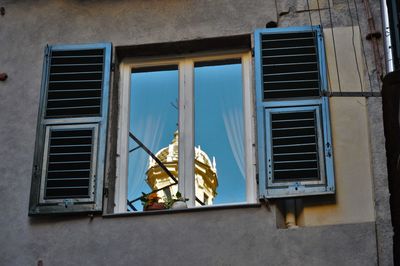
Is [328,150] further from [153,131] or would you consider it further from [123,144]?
[123,144]

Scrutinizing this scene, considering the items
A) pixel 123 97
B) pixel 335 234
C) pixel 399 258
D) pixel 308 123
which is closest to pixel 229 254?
pixel 335 234

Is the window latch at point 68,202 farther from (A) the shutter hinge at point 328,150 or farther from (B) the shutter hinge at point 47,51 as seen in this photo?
(A) the shutter hinge at point 328,150

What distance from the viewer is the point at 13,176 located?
8367 millimetres

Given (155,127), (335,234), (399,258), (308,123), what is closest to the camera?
(399,258)

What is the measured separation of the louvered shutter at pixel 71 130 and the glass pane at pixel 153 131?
41 centimetres

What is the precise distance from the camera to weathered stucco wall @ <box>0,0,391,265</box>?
24.9 feet

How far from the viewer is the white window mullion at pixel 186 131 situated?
8352 mm

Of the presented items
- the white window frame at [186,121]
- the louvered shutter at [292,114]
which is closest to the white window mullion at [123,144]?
the white window frame at [186,121]

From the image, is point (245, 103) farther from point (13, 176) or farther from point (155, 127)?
point (13, 176)

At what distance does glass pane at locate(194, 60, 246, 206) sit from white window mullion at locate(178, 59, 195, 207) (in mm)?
64

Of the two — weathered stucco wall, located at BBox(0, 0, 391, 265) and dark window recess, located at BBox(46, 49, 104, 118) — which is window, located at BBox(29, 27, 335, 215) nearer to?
dark window recess, located at BBox(46, 49, 104, 118)

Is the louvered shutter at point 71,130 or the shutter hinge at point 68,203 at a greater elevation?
the louvered shutter at point 71,130

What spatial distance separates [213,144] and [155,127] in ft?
2.00

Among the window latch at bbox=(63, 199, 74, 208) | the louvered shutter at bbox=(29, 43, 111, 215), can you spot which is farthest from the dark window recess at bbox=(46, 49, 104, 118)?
the window latch at bbox=(63, 199, 74, 208)
